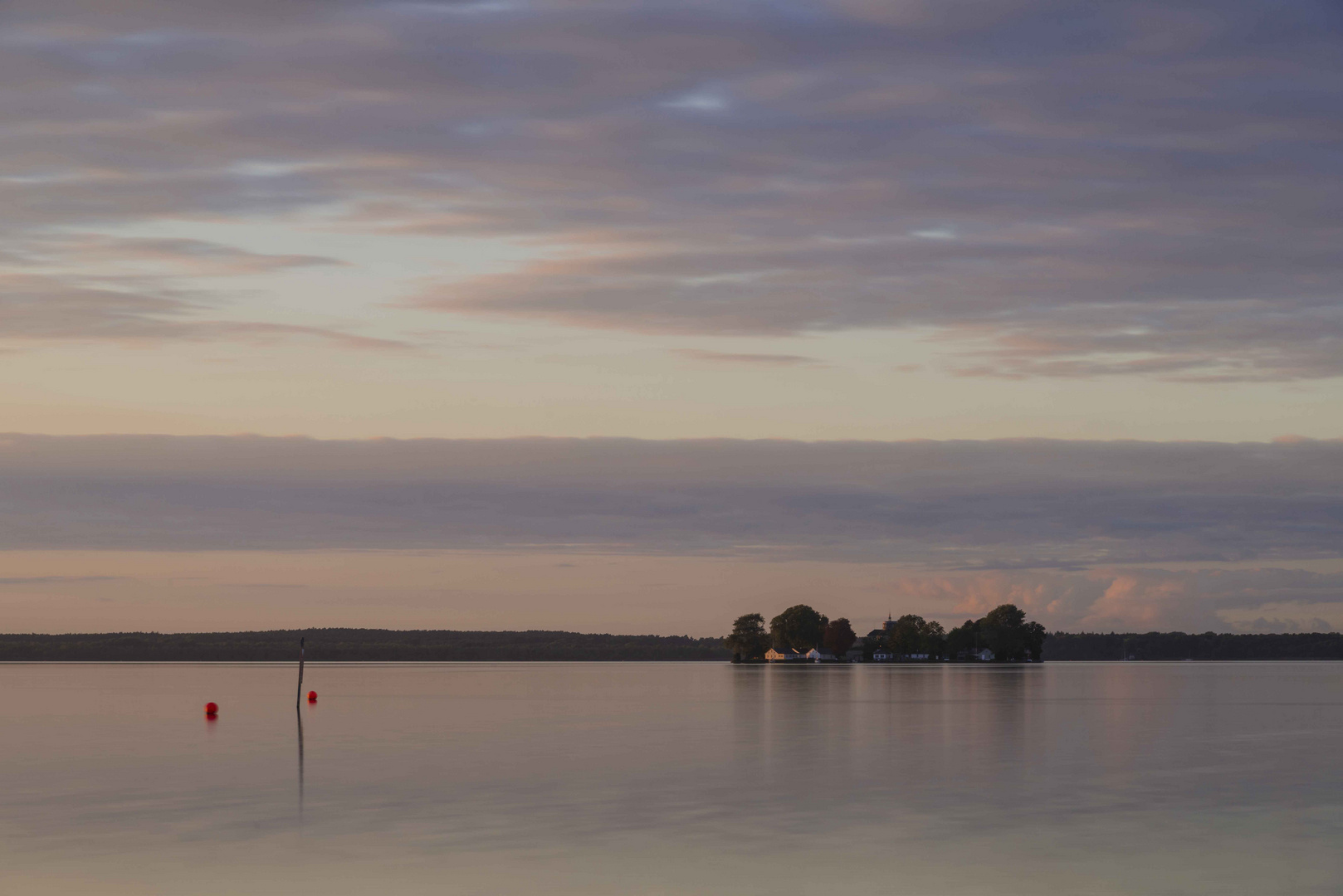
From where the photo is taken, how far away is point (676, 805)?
32.3 metres

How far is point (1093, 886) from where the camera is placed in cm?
2250

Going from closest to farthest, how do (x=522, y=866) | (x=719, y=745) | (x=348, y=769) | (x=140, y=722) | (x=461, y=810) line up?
(x=522, y=866), (x=461, y=810), (x=348, y=769), (x=719, y=745), (x=140, y=722)

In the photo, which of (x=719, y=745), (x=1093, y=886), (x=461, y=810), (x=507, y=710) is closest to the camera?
(x=1093, y=886)

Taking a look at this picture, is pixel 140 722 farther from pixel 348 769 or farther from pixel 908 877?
pixel 908 877

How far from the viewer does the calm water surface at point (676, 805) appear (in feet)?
77.3

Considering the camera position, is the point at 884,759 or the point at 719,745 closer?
the point at 884,759

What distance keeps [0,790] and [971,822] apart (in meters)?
23.7

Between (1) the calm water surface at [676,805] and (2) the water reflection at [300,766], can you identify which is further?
(2) the water reflection at [300,766]

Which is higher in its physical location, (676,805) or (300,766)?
(676,805)

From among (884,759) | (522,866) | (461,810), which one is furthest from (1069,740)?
(522,866)

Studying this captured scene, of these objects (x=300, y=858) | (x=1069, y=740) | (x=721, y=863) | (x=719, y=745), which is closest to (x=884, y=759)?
(x=719, y=745)

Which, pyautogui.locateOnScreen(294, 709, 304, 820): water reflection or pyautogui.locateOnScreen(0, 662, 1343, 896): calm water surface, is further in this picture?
pyautogui.locateOnScreen(294, 709, 304, 820): water reflection

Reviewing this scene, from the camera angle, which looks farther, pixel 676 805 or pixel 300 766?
pixel 300 766

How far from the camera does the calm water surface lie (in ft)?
77.3
